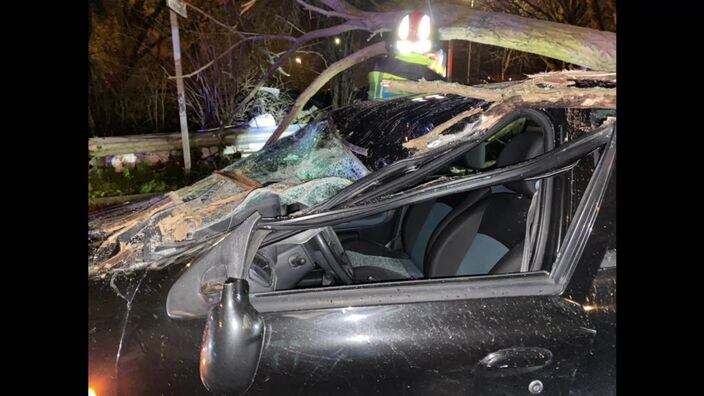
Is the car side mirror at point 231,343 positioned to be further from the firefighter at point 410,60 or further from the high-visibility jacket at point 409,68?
the high-visibility jacket at point 409,68

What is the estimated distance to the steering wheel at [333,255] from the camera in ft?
6.76

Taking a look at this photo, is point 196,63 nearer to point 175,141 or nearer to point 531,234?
point 175,141

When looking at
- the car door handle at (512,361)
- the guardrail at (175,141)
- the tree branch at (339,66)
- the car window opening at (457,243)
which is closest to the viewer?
the car door handle at (512,361)

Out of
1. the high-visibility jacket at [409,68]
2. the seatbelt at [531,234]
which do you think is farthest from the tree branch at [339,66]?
the high-visibility jacket at [409,68]

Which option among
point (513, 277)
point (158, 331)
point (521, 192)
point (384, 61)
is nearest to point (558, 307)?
point (513, 277)

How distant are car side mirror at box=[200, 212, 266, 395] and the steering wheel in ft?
2.47

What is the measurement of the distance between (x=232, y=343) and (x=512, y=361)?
74 cm

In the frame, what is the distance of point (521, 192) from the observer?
7.16 ft

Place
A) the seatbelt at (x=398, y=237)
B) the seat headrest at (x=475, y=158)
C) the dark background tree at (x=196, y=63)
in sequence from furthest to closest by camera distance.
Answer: the dark background tree at (x=196, y=63)
the seatbelt at (x=398, y=237)
the seat headrest at (x=475, y=158)

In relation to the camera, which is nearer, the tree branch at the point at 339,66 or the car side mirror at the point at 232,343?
the car side mirror at the point at 232,343

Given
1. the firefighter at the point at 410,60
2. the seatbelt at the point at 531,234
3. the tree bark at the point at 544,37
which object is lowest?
the seatbelt at the point at 531,234

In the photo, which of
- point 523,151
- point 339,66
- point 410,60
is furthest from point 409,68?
point 523,151

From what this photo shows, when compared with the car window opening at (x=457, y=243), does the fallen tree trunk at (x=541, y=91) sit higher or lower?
higher

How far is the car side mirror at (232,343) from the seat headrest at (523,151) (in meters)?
1.28
